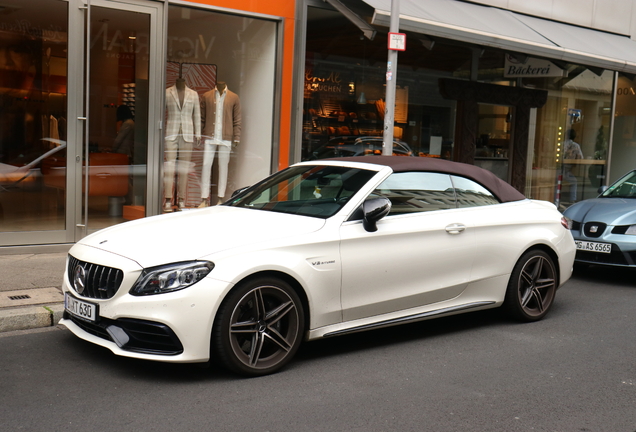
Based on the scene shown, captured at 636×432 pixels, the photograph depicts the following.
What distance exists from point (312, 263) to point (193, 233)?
0.88 metres

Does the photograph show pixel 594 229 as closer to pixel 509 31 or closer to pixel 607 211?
pixel 607 211

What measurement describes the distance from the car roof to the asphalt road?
134 cm

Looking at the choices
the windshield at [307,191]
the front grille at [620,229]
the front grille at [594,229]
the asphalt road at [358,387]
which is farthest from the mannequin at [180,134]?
the front grille at [620,229]

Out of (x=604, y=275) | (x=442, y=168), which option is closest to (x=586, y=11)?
(x=604, y=275)

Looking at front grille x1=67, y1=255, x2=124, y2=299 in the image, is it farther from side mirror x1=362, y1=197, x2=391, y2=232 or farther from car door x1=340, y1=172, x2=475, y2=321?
side mirror x1=362, y1=197, x2=391, y2=232

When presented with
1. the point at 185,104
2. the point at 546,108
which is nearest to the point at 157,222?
the point at 185,104

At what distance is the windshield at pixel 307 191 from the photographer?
5.46 m

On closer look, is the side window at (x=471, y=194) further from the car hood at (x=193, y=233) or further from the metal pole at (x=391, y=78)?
the metal pole at (x=391, y=78)

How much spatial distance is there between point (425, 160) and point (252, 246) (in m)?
2.16

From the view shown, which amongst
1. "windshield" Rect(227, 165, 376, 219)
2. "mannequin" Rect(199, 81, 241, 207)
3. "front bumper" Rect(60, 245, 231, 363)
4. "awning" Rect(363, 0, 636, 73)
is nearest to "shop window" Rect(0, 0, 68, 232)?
"mannequin" Rect(199, 81, 241, 207)

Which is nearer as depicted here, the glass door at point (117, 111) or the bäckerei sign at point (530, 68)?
the glass door at point (117, 111)

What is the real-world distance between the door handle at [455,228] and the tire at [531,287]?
83 cm

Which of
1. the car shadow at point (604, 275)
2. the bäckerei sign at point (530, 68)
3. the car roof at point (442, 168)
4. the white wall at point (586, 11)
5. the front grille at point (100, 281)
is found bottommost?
the car shadow at point (604, 275)

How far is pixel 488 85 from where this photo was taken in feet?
50.2
